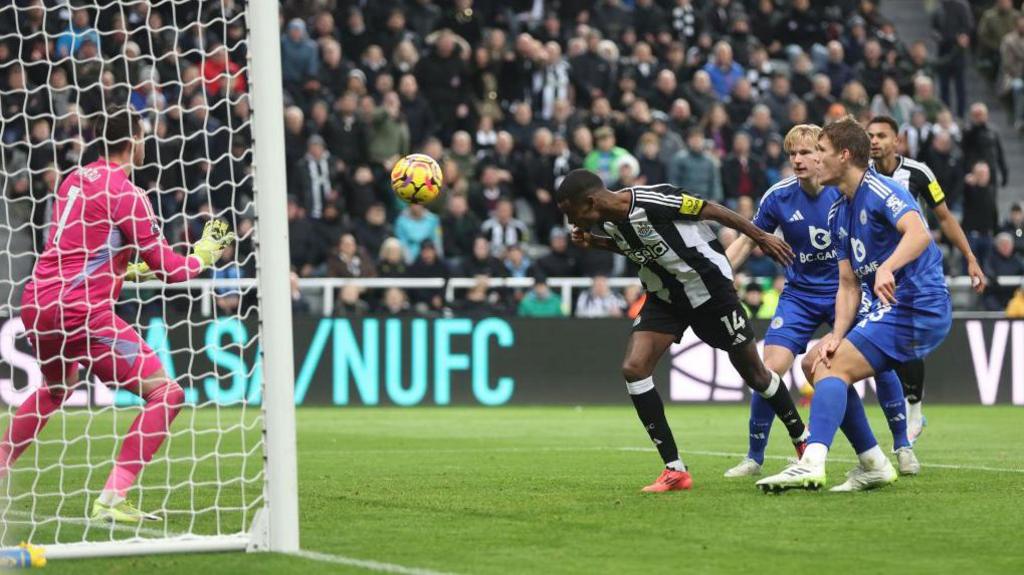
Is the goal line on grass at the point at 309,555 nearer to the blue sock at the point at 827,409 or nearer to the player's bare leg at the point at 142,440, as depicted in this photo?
the player's bare leg at the point at 142,440

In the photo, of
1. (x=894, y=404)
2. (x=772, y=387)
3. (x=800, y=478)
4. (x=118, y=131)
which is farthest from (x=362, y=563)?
(x=894, y=404)

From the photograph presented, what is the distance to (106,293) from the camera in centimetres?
839

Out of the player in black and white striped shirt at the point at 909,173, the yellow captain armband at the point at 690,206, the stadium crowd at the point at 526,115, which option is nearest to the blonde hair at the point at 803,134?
the yellow captain armband at the point at 690,206

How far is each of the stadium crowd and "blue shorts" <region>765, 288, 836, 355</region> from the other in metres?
9.14

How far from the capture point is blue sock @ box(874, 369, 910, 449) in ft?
35.5

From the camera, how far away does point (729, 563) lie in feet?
22.0

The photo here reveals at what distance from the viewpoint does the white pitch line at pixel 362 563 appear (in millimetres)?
6438

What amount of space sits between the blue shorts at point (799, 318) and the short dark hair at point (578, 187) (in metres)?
2.03

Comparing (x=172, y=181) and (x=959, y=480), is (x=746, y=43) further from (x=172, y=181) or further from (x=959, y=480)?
(x=959, y=480)

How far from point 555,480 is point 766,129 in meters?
13.9

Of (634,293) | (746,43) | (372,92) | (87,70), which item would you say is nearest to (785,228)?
(87,70)

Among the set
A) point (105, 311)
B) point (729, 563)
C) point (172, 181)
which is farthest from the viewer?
point (172, 181)

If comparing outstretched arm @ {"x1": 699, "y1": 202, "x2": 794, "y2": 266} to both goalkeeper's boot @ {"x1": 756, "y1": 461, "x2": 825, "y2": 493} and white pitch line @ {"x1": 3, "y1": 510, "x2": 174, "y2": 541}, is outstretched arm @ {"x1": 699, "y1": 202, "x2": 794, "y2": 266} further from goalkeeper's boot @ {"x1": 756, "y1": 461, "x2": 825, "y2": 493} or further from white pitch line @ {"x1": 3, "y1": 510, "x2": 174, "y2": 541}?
white pitch line @ {"x1": 3, "y1": 510, "x2": 174, "y2": 541}

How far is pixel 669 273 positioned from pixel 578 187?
0.92 metres
